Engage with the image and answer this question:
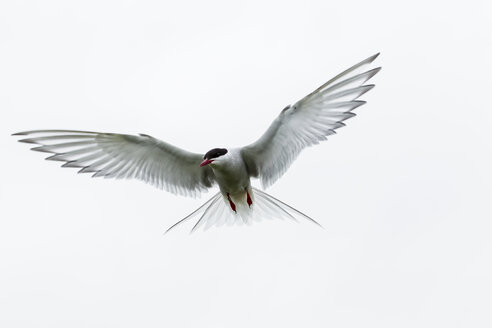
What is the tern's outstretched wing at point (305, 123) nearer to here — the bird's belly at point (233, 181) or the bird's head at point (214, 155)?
the bird's belly at point (233, 181)

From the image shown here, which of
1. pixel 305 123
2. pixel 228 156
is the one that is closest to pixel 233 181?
pixel 228 156

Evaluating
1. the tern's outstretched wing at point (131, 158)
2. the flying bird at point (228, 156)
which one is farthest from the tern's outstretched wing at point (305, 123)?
the tern's outstretched wing at point (131, 158)

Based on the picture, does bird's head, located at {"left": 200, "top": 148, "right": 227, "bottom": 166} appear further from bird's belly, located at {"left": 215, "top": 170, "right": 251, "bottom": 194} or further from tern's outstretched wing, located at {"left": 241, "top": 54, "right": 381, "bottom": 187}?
tern's outstretched wing, located at {"left": 241, "top": 54, "right": 381, "bottom": 187}

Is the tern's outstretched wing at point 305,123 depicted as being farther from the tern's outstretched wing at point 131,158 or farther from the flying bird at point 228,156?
the tern's outstretched wing at point 131,158

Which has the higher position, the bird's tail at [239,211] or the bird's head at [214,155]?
the bird's head at [214,155]

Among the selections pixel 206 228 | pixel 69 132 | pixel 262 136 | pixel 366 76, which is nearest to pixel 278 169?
pixel 262 136

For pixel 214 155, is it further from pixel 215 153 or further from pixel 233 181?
pixel 233 181

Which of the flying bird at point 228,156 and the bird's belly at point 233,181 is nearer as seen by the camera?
the flying bird at point 228,156

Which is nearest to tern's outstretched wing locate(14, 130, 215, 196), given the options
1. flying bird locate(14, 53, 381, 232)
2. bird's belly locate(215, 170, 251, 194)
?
flying bird locate(14, 53, 381, 232)
